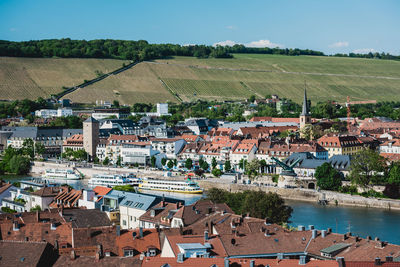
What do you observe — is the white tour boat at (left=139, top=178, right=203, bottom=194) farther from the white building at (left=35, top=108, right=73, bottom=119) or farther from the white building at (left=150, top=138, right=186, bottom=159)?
the white building at (left=35, top=108, right=73, bottom=119)

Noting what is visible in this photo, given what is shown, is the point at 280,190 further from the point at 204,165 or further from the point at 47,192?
the point at 47,192

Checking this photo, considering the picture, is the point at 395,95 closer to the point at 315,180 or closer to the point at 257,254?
the point at 315,180

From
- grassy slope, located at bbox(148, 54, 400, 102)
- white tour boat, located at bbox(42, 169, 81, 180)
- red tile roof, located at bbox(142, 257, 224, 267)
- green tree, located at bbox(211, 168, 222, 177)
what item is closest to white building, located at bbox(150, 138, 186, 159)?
white tour boat, located at bbox(42, 169, 81, 180)

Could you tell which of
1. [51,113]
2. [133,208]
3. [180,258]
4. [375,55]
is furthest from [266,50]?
[180,258]

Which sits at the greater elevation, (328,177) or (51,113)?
(51,113)

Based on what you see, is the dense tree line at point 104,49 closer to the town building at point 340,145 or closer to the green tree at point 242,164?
the green tree at point 242,164

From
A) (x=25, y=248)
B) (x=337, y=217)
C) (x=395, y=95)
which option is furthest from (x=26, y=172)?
(x=395, y=95)
